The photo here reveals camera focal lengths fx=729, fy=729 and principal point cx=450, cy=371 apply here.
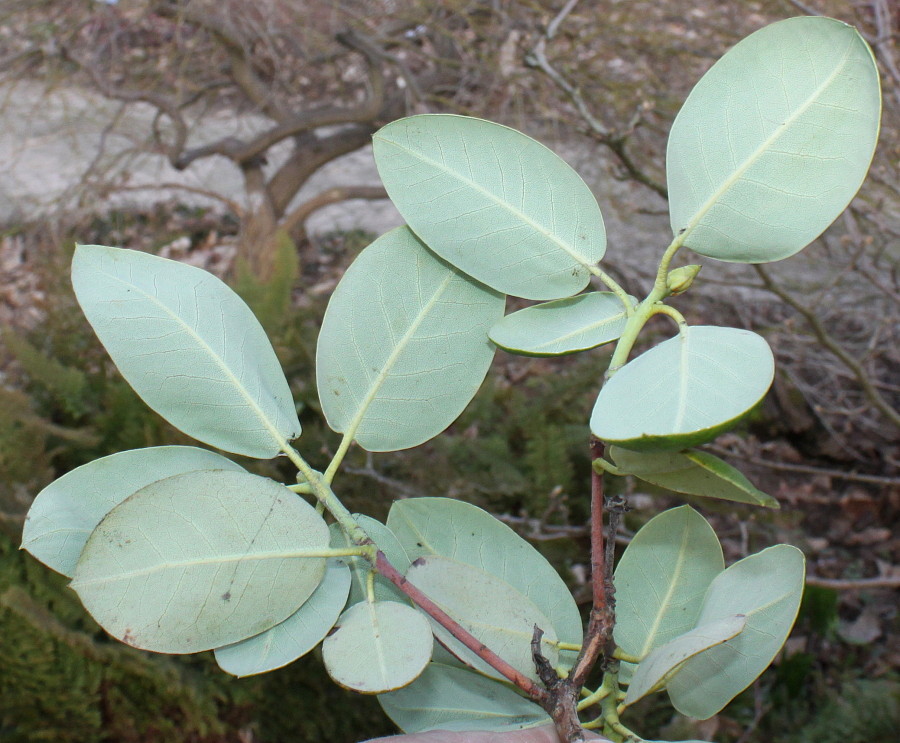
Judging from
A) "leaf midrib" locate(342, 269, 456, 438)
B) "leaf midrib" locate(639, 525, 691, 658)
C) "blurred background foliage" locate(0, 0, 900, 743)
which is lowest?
"blurred background foliage" locate(0, 0, 900, 743)

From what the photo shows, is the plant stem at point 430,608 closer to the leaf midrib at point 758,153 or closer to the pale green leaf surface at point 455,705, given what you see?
Answer: the pale green leaf surface at point 455,705

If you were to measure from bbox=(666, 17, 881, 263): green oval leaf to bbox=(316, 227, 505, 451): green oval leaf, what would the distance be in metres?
0.12

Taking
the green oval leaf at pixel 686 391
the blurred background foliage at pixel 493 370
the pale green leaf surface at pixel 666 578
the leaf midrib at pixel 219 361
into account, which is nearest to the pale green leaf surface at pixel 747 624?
the pale green leaf surface at pixel 666 578

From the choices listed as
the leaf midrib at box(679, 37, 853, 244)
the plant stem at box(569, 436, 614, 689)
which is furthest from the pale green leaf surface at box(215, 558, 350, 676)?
the leaf midrib at box(679, 37, 853, 244)

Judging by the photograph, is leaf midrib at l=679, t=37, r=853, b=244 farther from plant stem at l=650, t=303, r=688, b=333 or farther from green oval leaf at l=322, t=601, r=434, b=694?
green oval leaf at l=322, t=601, r=434, b=694

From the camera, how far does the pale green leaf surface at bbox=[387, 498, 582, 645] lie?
1.29 feet

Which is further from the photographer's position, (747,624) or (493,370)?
(493,370)

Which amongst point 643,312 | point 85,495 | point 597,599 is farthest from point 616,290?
point 85,495

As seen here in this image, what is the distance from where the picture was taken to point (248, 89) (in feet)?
8.52

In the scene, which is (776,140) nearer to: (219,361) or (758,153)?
(758,153)

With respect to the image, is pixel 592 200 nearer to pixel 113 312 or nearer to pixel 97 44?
pixel 113 312

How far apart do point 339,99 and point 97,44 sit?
0.95 m

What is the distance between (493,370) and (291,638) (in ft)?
6.61

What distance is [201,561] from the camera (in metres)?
0.33
